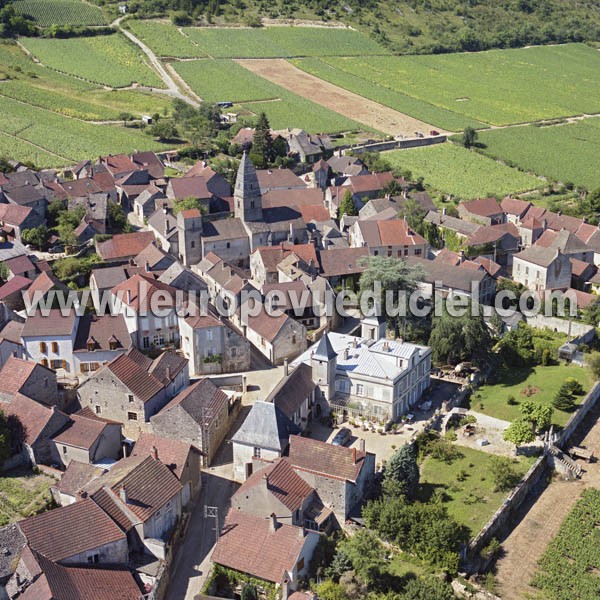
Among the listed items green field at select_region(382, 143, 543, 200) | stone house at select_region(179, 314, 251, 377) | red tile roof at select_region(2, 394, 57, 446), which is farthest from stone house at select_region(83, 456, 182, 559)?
green field at select_region(382, 143, 543, 200)

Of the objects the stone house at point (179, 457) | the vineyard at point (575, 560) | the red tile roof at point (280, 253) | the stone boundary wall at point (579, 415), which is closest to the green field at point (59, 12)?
the red tile roof at point (280, 253)

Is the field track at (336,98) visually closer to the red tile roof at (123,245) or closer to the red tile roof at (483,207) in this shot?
the red tile roof at (483,207)

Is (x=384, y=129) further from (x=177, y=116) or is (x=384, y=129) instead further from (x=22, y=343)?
(x=22, y=343)

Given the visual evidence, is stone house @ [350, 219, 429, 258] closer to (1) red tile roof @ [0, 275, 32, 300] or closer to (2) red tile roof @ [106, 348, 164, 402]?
(1) red tile roof @ [0, 275, 32, 300]

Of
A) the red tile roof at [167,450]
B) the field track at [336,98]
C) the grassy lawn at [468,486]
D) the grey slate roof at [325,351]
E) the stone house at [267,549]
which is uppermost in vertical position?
the field track at [336,98]

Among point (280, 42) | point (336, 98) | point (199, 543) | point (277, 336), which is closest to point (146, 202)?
point (277, 336)

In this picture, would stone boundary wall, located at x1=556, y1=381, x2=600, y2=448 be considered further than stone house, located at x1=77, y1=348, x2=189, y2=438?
Yes
